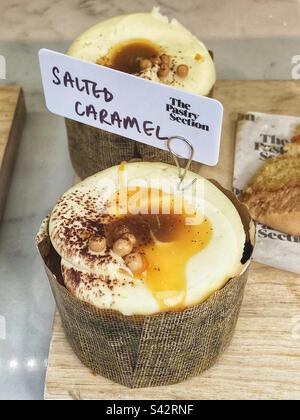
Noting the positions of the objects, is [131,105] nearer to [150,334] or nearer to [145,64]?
[145,64]

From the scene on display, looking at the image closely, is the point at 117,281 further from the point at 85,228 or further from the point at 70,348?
the point at 70,348

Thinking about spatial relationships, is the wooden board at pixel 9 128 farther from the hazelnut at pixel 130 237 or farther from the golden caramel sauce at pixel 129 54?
the hazelnut at pixel 130 237

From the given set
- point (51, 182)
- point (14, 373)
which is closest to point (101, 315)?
point (14, 373)

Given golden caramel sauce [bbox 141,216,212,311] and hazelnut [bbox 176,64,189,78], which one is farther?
hazelnut [bbox 176,64,189,78]

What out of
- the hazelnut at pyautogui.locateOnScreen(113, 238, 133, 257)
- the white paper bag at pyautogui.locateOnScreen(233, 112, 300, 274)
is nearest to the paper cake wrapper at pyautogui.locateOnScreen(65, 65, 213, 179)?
the white paper bag at pyautogui.locateOnScreen(233, 112, 300, 274)

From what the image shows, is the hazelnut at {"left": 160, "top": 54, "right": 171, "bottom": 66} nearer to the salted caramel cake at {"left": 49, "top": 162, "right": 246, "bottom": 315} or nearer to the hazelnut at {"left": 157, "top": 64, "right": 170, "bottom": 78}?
the hazelnut at {"left": 157, "top": 64, "right": 170, "bottom": 78}

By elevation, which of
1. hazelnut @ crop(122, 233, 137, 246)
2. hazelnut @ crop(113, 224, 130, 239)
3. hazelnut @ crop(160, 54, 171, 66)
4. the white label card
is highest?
the white label card
